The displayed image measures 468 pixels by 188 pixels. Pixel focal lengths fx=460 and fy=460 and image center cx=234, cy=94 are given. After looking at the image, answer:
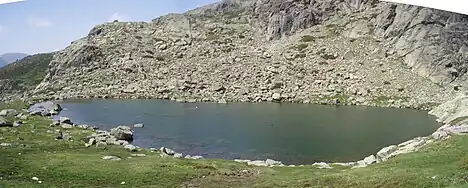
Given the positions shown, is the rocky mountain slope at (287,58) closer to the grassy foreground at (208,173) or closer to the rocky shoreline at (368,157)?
the rocky shoreline at (368,157)

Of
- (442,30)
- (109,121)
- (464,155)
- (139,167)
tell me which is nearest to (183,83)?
(109,121)

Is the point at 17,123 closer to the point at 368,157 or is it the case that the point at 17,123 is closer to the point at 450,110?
the point at 368,157

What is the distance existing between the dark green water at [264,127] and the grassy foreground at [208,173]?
16892 millimetres

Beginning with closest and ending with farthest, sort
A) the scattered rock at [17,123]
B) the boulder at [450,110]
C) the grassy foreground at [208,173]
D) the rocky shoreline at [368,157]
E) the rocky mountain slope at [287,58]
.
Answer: the grassy foreground at [208,173] < the rocky shoreline at [368,157] < the scattered rock at [17,123] < the boulder at [450,110] < the rocky mountain slope at [287,58]

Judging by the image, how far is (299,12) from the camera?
16262 centimetres

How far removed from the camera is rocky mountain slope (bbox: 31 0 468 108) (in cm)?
12006

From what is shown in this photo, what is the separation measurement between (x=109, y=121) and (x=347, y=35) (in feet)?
296

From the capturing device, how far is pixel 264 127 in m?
73.2

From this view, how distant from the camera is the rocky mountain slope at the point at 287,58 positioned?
120062mm

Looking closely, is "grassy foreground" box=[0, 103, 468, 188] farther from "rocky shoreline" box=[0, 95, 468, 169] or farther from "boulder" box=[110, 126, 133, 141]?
"boulder" box=[110, 126, 133, 141]

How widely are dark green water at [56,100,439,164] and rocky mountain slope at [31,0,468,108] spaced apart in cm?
1582

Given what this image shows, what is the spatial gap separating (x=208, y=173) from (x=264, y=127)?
39.9m

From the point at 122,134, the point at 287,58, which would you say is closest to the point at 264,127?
the point at 122,134

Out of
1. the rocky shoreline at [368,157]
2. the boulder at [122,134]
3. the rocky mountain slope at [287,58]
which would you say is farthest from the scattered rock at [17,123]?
the rocky mountain slope at [287,58]
